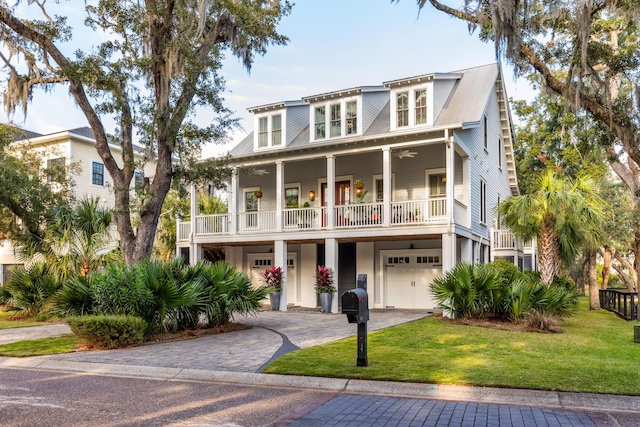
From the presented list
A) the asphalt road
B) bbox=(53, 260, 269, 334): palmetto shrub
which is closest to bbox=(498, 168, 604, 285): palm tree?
bbox=(53, 260, 269, 334): palmetto shrub

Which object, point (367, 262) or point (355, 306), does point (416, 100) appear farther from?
point (355, 306)

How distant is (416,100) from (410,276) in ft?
21.9

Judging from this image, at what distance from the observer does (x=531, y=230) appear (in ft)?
55.9

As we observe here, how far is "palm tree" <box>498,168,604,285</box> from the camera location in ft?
50.8

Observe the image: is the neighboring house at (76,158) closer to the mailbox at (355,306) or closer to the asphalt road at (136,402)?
the asphalt road at (136,402)

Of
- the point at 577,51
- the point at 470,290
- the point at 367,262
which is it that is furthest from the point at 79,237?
the point at 577,51

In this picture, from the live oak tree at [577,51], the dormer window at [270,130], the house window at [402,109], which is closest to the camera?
the live oak tree at [577,51]

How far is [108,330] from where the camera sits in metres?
9.81

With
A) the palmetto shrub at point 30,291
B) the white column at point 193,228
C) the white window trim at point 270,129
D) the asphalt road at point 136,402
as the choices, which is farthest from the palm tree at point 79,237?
the asphalt road at point 136,402

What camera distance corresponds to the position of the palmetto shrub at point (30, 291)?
1652 centimetres

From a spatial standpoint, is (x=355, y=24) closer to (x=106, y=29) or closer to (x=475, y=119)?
(x=475, y=119)

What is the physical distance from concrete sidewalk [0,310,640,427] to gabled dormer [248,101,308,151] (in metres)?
8.93

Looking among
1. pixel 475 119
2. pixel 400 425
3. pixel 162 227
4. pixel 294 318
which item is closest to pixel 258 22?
pixel 475 119

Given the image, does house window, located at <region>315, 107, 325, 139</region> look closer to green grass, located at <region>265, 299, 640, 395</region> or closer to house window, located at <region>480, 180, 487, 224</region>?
house window, located at <region>480, 180, 487, 224</region>
